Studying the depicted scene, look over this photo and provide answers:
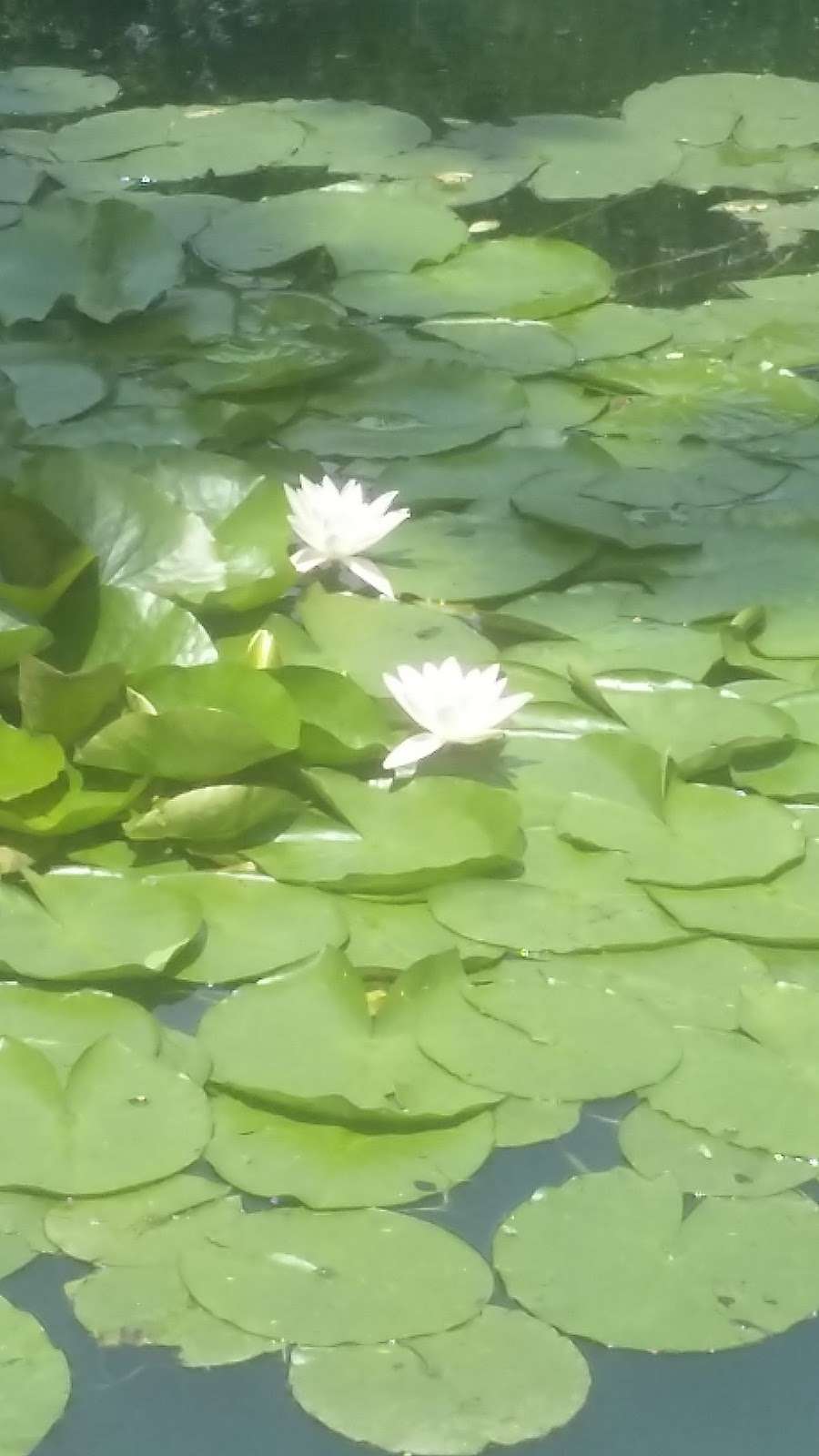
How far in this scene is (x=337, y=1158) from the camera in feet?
3.83

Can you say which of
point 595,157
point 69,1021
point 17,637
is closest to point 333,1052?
point 69,1021

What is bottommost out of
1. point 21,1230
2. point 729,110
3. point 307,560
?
point 21,1230

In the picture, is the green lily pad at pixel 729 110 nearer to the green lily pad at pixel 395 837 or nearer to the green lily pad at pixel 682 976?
the green lily pad at pixel 395 837

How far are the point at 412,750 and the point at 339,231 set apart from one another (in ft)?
4.79

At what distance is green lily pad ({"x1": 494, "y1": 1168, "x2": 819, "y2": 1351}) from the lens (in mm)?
1051

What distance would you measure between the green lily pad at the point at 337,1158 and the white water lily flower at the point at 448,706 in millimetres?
374

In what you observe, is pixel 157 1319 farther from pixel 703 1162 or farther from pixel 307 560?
pixel 307 560

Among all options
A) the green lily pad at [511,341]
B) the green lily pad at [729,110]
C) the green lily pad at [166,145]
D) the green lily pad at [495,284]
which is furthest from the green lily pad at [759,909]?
the green lily pad at [729,110]

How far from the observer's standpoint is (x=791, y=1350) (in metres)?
1.04

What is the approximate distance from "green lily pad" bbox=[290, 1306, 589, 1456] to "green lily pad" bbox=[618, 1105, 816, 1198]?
0.16 meters

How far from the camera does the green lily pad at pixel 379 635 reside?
5.44ft

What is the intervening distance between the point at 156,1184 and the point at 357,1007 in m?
0.21

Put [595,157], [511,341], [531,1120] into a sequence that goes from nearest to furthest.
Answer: [531,1120], [511,341], [595,157]

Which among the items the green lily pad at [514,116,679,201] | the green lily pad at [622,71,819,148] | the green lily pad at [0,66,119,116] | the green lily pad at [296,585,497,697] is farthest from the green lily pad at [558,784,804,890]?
the green lily pad at [0,66,119,116]
